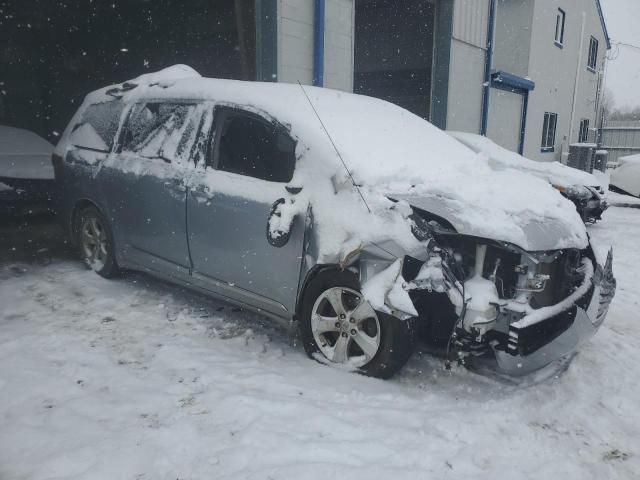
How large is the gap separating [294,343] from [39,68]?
1233cm

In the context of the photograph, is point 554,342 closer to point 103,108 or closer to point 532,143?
point 103,108

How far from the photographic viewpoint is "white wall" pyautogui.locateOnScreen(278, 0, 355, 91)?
6.68m

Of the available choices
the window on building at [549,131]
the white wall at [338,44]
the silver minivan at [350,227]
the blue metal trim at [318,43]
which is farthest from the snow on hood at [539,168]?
the window on building at [549,131]

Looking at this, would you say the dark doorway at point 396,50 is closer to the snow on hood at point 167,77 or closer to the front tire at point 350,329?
the snow on hood at point 167,77

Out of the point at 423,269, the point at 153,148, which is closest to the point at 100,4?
the point at 153,148

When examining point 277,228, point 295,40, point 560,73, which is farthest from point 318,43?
point 560,73

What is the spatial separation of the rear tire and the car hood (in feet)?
9.67

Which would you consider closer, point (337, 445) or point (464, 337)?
point (337, 445)

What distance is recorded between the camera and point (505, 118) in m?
13.7

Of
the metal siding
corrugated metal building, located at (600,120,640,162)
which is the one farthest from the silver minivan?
corrugated metal building, located at (600,120,640,162)

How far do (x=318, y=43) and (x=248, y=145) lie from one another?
13.3ft

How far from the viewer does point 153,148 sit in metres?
4.05

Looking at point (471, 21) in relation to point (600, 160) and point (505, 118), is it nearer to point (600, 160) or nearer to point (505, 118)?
point (505, 118)

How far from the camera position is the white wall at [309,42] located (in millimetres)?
6680
